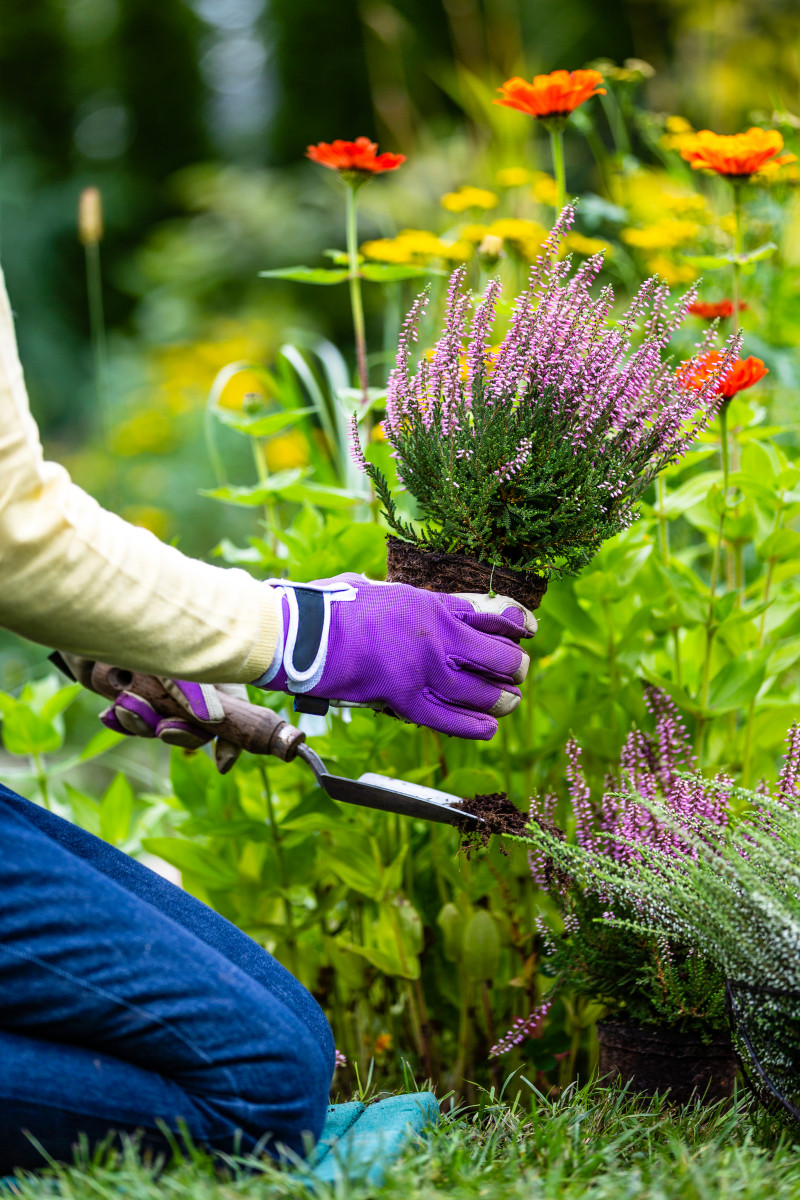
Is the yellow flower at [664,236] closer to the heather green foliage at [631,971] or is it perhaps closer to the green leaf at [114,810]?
the heather green foliage at [631,971]

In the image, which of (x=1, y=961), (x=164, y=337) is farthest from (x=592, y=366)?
(x=164, y=337)

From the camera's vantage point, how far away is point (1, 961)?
985 mm

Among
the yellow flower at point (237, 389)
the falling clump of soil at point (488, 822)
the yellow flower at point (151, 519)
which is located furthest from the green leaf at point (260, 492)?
the yellow flower at point (237, 389)

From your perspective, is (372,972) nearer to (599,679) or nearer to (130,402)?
(599,679)

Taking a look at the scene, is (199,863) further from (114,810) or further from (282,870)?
(114,810)

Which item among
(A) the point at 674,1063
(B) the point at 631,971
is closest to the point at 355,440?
(B) the point at 631,971

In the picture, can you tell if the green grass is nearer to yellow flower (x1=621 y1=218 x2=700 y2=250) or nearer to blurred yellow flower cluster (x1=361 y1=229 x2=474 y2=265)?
blurred yellow flower cluster (x1=361 y1=229 x2=474 y2=265)

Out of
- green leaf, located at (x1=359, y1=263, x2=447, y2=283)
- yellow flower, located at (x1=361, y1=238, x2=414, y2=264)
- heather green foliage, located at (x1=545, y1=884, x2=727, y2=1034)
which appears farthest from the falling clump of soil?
yellow flower, located at (x1=361, y1=238, x2=414, y2=264)

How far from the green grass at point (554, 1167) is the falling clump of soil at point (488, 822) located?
0.29 m

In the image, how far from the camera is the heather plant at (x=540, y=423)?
1170mm

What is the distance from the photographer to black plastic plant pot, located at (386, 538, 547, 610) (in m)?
1.20

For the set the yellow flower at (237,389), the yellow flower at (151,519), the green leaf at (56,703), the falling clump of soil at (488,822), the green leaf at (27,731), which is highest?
the falling clump of soil at (488,822)

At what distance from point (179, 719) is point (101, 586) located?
0.31 metres

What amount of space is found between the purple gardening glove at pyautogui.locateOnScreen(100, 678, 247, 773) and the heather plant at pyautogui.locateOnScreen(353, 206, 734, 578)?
0.30 meters
